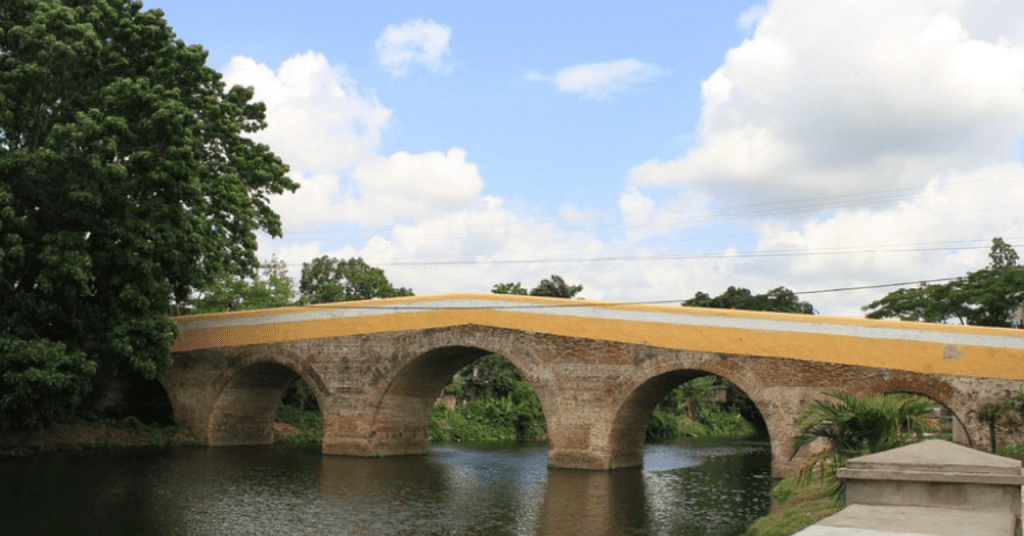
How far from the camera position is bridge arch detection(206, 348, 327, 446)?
2033cm

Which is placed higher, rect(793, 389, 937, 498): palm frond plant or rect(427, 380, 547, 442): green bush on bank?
rect(793, 389, 937, 498): palm frond plant

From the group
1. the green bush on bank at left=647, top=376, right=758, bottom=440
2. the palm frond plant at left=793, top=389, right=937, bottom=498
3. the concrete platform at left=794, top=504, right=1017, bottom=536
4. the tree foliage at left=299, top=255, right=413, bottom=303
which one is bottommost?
the green bush on bank at left=647, top=376, right=758, bottom=440

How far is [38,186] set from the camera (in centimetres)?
1579

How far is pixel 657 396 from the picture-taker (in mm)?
17547

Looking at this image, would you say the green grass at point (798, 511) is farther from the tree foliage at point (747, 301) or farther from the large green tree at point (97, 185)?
the tree foliage at point (747, 301)

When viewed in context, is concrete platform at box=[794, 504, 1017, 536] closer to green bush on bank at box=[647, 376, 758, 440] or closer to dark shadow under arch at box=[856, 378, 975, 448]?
dark shadow under arch at box=[856, 378, 975, 448]

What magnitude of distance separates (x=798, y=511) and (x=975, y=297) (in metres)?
24.8

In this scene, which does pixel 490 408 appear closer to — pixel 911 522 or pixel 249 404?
pixel 249 404

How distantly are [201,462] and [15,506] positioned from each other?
6305 millimetres

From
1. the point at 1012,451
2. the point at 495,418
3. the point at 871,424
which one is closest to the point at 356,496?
the point at 871,424

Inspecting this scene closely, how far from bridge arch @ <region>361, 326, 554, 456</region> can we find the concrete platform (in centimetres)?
1256

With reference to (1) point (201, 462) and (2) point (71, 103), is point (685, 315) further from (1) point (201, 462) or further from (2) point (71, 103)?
(2) point (71, 103)

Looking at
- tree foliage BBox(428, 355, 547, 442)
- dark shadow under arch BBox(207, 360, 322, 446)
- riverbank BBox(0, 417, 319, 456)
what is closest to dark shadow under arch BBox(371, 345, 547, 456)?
dark shadow under arch BBox(207, 360, 322, 446)

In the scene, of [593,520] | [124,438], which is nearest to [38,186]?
[124,438]
